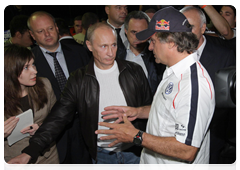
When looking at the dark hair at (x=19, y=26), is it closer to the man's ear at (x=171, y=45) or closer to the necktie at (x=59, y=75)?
the necktie at (x=59, y=75)

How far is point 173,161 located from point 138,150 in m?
0.59

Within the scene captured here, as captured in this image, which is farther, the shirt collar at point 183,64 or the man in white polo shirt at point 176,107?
the shirt collar at point 183,64

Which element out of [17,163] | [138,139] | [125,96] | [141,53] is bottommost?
[17,163]

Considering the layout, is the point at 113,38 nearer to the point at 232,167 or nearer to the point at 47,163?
the point at 47,163

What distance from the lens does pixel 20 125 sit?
1.59 m

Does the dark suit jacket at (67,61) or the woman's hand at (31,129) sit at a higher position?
the dark suit jacket at (67,61)

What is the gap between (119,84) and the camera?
1855mm

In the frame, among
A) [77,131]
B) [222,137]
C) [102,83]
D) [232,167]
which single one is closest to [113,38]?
[102,83]

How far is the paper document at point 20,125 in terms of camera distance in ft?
5.15

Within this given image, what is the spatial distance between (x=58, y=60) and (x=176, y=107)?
187 cm

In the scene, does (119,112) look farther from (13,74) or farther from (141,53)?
(141,53)

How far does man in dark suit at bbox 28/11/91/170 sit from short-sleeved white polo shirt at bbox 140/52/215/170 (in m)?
1.24

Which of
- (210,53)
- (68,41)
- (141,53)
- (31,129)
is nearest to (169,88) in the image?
(210,53)

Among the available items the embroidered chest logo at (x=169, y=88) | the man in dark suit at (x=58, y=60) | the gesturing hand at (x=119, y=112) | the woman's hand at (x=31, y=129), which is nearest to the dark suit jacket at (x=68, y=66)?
the man in dark suit at (x=58, y=60)
